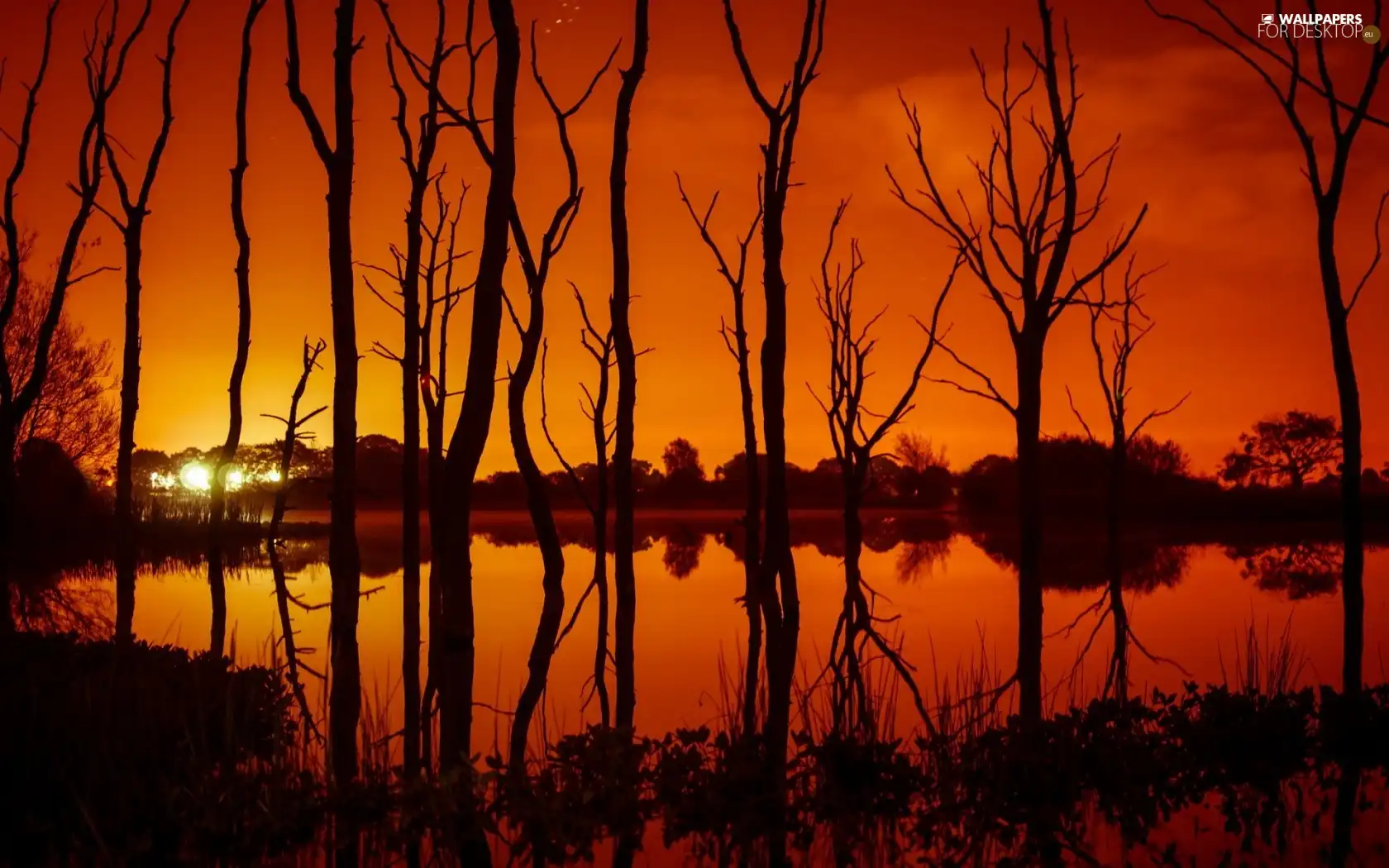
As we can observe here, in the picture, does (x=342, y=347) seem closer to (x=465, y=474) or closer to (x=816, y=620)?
(x=465, y=474)

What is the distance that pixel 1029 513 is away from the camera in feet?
21.2

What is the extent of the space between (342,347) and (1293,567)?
18.3 m

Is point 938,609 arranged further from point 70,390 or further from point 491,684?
point 70,390

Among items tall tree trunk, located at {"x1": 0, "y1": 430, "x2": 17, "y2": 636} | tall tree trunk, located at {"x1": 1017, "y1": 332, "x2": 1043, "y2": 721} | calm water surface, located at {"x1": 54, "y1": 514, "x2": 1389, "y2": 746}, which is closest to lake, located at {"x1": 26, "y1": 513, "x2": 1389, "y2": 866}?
calm water surface, located at {"x1": 54, "y1": 514, "x2": 1389, "y2": 746}

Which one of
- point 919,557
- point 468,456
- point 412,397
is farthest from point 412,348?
point 919,557

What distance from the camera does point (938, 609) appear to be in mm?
14164

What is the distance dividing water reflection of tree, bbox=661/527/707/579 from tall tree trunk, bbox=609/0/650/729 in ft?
33.8

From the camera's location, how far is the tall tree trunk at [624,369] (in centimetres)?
774

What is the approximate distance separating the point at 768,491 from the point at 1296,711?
316 centimetres

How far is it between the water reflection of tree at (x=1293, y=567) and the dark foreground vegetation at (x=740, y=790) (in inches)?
407

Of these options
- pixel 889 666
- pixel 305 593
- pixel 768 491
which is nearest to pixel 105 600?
pixel 305 593

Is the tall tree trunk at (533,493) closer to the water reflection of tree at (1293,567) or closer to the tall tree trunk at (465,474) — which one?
the tall tree trunk at (465,474)

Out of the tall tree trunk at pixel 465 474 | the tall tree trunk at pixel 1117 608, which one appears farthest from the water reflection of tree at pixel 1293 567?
the tall tree trunk at pixel 465 474

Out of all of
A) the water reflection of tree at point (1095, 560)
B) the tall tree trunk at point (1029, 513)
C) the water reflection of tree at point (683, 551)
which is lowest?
the water reflection of tree at point (683, 551)
